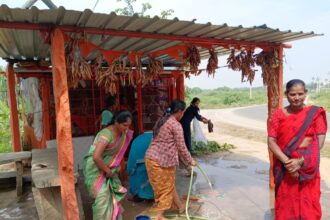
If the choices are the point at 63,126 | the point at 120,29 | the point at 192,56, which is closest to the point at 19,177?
the point at 63,126

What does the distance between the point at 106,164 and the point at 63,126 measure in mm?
698

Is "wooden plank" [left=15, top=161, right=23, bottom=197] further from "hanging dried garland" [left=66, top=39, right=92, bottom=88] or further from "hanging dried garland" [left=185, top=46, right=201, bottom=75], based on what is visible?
"hanging dried garland" [left=185, top=46, right=201, bottom=75]

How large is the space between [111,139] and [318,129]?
2.34 meters

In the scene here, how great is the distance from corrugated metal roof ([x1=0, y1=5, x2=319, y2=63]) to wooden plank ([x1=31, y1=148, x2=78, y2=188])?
186 cm

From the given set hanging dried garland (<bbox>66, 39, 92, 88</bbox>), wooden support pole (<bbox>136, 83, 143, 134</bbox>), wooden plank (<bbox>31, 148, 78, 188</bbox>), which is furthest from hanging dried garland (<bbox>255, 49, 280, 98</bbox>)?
wooden support pole (<bbox>136, 83, 143, 134</bbox>)

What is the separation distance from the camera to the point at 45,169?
15.1 ft

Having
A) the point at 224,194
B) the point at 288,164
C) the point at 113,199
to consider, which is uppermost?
the point at 288,164

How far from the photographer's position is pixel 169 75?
9.52 metres

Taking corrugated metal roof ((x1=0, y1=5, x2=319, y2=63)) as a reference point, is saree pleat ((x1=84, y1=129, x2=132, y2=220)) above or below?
below

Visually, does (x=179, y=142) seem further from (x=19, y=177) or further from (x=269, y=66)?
(x=19, y=177)

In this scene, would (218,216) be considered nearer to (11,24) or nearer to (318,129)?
(318,129)

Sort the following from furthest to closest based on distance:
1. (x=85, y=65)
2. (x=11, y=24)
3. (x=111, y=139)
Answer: (x=85, y=65) → (x=111, y=139) → (x=11, y=24)

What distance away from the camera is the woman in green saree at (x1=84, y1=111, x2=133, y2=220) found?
3934mm

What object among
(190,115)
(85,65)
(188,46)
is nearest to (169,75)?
(190,115)
